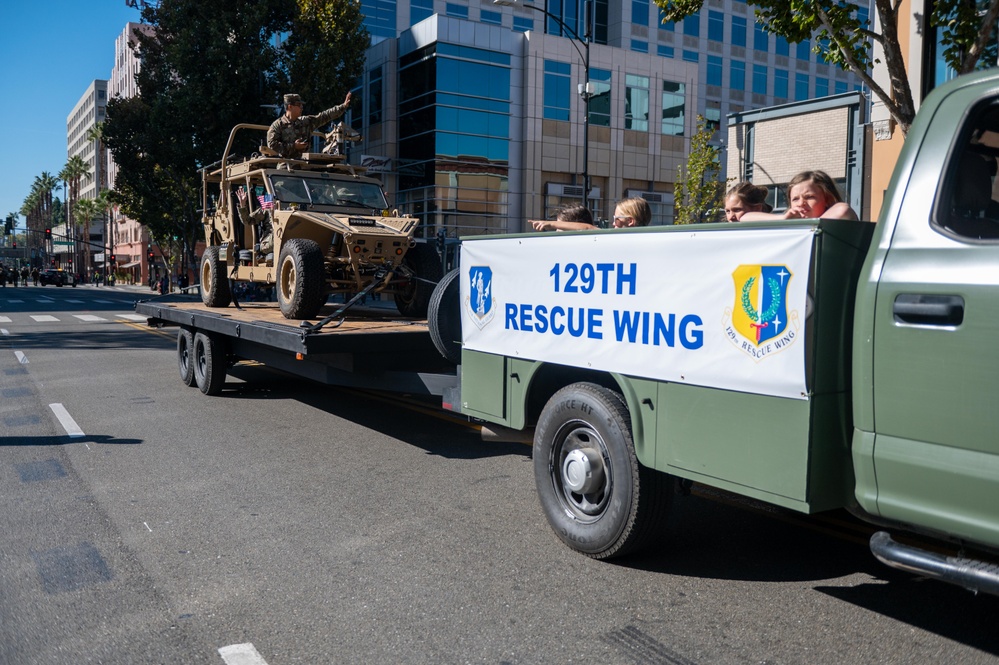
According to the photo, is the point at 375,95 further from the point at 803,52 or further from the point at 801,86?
the point at 803,52

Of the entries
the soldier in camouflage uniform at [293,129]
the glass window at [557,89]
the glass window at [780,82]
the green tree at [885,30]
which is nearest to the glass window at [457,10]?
the glass window at [557,89]

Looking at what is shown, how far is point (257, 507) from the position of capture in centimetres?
566

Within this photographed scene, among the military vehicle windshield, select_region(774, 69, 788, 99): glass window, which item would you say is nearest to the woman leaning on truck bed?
the military vehicle windshield

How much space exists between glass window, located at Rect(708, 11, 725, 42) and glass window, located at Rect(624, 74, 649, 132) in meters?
12.5

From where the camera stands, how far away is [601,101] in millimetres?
45094

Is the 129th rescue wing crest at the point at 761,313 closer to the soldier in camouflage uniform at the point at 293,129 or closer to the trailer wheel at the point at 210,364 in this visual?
the trailer wheel at the point at 210,364

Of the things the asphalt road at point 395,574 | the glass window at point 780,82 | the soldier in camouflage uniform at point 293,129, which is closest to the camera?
the asphalt road at point 395,574

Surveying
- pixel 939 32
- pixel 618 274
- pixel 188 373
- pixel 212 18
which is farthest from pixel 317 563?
pixel 212 18

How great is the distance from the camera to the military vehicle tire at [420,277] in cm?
954

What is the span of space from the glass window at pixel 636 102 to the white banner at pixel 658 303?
42.7 metres

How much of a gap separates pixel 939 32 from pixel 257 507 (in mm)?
14780

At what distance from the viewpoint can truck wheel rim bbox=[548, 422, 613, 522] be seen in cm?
448

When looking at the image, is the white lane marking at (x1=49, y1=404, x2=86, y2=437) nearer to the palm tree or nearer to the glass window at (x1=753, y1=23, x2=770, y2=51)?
the glass window at (x1=753, y1=23, x2=770, y2=51)

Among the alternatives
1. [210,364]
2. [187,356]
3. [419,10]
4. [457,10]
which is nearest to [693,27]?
[457,10]
